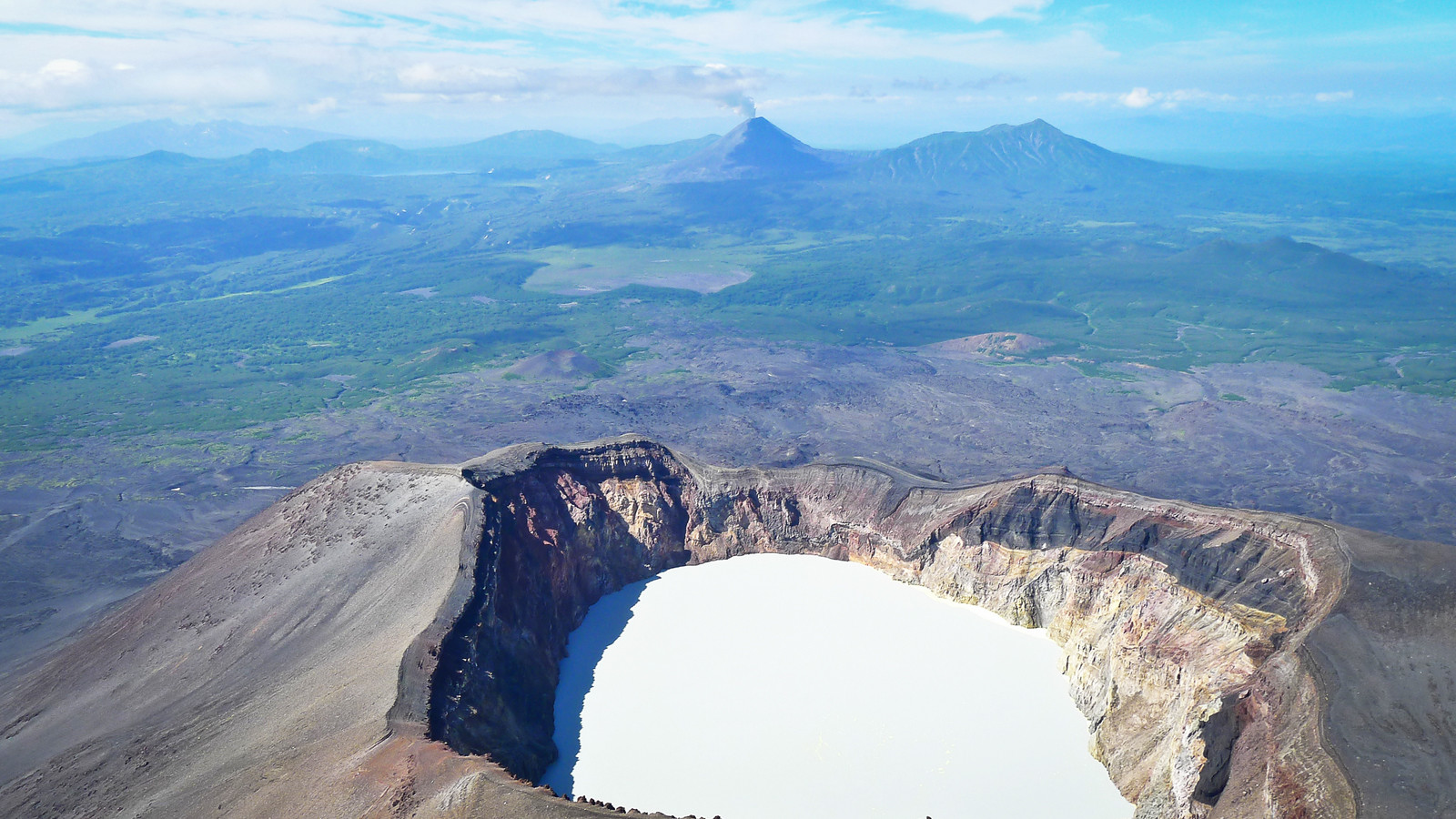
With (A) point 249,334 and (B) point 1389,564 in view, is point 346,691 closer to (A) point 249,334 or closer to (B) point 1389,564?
(B) point 1389,564

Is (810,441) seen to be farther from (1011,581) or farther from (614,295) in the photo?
(614,295)

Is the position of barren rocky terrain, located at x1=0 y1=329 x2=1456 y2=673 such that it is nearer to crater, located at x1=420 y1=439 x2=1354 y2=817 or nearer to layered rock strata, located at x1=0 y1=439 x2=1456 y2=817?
layered rock strata, located at x1=0 y1=439 x2=1456 y2=817

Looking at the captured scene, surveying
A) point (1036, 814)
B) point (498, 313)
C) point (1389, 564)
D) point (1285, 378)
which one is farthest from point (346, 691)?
point (498, 313)

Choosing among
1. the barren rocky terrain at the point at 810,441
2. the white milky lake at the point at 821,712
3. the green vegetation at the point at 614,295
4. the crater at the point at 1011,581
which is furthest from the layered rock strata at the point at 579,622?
the green vegetation at the point at 614,295

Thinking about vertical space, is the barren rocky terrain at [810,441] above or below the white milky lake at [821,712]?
below

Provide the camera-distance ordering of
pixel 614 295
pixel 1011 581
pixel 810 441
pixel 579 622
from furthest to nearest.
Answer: pixel 614 295
pixel 810 441
pixel 579 622
pixel 1011 581

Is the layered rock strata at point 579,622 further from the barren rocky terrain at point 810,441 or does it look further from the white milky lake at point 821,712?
the barren rocky terrain at point 810,441

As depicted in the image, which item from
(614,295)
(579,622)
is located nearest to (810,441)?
(579,622)
